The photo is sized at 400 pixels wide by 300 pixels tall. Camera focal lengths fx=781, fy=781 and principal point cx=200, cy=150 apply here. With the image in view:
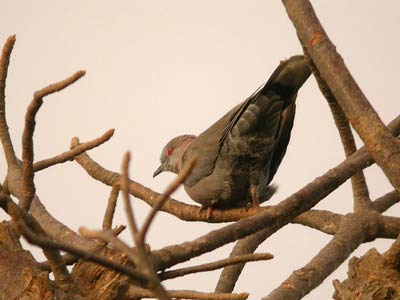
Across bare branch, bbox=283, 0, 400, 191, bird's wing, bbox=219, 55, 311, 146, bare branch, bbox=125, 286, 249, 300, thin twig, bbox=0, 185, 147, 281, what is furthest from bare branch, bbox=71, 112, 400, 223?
thin twig, bbox=0, 185, 147, 281

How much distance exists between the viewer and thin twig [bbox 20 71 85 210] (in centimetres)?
248

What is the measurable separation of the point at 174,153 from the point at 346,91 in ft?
13.3

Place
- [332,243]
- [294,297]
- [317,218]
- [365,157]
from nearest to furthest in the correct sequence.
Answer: [294,297], [365,157], [332,243], [317,218]

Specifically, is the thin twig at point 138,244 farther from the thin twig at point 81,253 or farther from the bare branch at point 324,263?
the bare branch at point 324,263

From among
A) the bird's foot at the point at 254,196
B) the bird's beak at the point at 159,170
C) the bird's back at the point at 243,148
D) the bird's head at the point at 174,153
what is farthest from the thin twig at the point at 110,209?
the bird's beak at the point at 159,170

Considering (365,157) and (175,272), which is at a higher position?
(365,157)

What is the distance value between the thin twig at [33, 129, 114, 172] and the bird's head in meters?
4.01

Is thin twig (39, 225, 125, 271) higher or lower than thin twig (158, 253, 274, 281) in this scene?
higher

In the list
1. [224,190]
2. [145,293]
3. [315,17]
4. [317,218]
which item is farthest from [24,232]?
[224,190]

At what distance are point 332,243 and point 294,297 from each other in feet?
2.60

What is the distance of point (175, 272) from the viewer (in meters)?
2.69

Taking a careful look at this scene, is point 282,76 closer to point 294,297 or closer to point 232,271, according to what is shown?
point 232,271

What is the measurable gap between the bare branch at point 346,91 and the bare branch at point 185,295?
101 centimetres

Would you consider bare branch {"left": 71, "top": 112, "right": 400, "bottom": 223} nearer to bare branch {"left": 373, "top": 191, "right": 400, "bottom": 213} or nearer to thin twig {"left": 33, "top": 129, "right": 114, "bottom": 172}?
bare branch {"left": 373, "top": 191, "right": 400, "bottom": 213}
